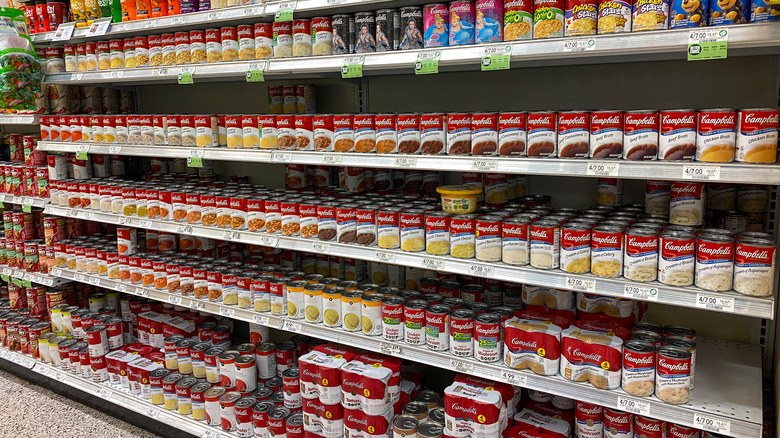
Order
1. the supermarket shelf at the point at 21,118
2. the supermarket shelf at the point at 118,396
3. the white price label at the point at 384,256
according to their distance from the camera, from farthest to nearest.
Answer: the supermarket shelf at the point at 21,118 → the supermarket shelf at the point at 118,396 → the white price label at the point at 384,256

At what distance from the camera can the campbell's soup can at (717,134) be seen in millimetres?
1540

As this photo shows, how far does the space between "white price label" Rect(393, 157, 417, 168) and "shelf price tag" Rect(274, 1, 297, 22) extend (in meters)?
0.72

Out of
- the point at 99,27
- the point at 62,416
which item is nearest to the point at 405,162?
the point at 99,27

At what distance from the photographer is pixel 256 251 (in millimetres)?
3107

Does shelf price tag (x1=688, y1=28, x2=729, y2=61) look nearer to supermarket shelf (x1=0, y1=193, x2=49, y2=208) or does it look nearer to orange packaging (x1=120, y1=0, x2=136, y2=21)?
orange packaging (x1=120, y1=0, x2=136, y2=21)

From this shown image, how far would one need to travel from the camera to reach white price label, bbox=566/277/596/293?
1.76 metres

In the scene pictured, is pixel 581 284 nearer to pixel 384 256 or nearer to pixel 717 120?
pixel 717 120

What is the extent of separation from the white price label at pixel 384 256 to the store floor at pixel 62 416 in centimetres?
160

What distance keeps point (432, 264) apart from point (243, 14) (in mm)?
1318

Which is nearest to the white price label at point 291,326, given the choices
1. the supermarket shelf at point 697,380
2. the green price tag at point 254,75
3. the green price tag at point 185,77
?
the supermarket shelf at point 697,380

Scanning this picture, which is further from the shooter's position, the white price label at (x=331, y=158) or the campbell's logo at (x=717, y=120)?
the white price label at (x=331, y=158)

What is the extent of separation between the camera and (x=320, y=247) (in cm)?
233

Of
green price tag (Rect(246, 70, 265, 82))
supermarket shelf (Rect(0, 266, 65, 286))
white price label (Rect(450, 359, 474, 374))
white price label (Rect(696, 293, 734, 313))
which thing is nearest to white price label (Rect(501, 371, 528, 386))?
white price label (Rect(450, 359, 474, 374))

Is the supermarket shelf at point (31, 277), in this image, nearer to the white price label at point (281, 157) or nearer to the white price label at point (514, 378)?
the white price label at point (281, 157)
